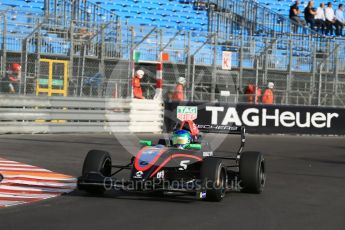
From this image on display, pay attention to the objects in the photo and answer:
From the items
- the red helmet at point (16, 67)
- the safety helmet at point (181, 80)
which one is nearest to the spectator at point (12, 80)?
the red helmet at point (16, 67)

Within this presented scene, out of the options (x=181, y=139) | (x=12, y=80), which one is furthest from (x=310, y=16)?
(x=181, y=139)

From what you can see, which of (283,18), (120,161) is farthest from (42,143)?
(283,18)

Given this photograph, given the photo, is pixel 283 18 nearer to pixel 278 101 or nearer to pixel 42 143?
pixel 278 101

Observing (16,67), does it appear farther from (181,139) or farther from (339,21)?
(339,21)

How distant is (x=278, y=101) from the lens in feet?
76.7

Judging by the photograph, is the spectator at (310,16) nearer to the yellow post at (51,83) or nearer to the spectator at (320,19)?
the spectator at (320,19)

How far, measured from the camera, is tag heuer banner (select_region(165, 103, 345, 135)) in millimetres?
22094

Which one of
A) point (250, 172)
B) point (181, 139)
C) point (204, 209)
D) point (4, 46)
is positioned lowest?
point (204, 209)

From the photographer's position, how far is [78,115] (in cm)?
1920

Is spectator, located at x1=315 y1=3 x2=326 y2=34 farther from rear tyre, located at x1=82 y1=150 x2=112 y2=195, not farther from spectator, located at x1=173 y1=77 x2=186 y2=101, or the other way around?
rear tyre, located at x1=82 y1=150 x2=112 y2=195

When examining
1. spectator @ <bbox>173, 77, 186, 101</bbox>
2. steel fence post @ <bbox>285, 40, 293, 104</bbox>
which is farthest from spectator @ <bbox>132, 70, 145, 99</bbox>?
steel fence post @ <bbox>285, 40, 293, 104</bbox>

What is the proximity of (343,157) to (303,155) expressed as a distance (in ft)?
2.96

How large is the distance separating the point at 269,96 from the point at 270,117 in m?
0.73

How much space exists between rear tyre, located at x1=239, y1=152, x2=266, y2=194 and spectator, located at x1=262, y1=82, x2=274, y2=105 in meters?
14.5
